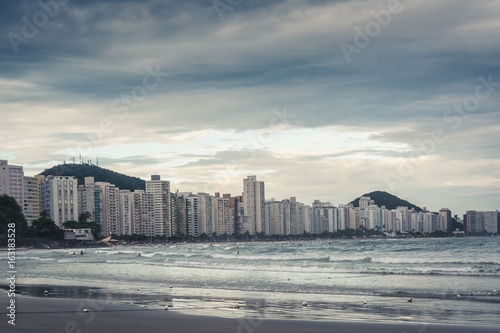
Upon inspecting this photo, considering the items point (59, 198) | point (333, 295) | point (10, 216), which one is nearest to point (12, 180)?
point (59, 198)

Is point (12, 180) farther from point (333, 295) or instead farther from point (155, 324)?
point (155, 324)

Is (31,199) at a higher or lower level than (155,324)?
higher

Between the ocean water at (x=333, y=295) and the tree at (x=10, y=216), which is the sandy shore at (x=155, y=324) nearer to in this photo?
the ocean water at (x=333, y=295)

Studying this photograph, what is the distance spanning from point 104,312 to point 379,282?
49.5ft

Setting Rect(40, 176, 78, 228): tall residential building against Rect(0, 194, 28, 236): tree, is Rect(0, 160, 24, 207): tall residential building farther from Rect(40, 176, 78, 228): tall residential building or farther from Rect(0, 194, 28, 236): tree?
Rect(0, 194, 28, 236): tree

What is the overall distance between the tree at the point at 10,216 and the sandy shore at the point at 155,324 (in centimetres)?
13834

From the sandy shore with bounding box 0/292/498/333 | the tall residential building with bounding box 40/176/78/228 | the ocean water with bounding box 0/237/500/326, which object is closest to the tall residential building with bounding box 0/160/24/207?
the tall residential building with bounding box 40/176/78/228

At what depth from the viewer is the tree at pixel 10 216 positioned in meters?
142

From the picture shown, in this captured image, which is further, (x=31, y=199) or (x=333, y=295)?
(x=31, y=199)

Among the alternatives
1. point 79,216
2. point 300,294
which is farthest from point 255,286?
point 79,216

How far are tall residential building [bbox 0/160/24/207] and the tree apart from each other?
26042 millimetres

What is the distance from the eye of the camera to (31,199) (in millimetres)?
187250

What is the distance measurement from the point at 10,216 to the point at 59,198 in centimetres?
4719

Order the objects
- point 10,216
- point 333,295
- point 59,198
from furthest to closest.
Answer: point 59,198 < point 10,216 < point 333,295
